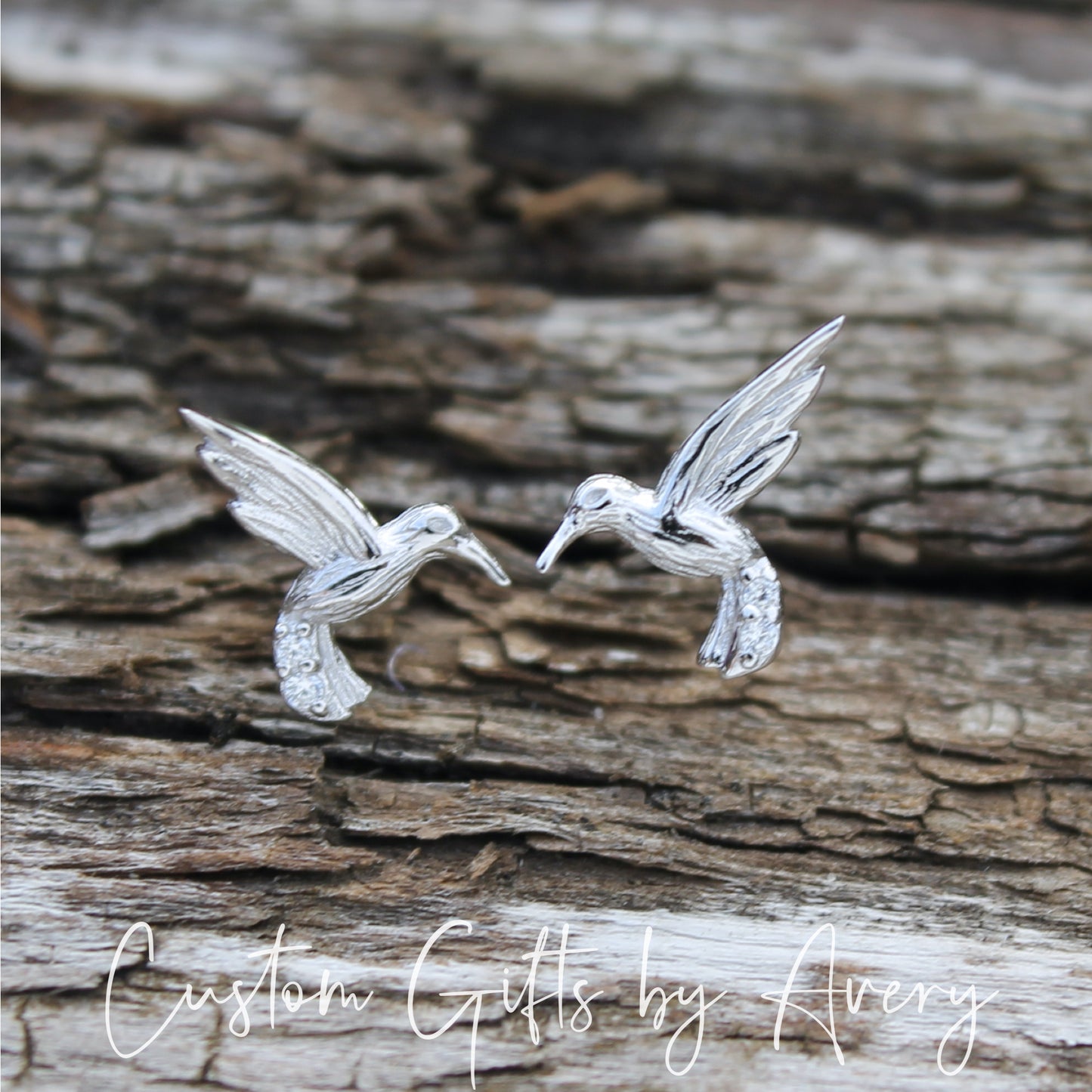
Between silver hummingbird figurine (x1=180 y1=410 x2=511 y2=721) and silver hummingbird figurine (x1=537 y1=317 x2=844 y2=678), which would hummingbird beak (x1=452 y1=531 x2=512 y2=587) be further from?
silver hummingbird figurine (x1=537 y1=317 x2=844 y2=678)

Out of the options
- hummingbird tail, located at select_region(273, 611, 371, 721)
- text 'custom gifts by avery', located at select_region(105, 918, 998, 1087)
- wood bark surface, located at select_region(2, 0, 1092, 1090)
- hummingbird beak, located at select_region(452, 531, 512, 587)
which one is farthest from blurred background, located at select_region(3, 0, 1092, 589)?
text 'custom gifts by avery', located at select_region(105, 918, 998, 1087)

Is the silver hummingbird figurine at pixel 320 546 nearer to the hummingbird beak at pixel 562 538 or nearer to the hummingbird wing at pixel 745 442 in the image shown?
the hummingbird beak at pixel 562 538

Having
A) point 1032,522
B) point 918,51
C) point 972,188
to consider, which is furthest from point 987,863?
point 918,51

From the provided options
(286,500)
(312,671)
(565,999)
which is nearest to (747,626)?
(565,999)

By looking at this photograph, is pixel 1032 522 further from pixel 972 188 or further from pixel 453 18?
pixel 453 18

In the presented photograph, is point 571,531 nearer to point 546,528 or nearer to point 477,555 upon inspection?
point 477,555
